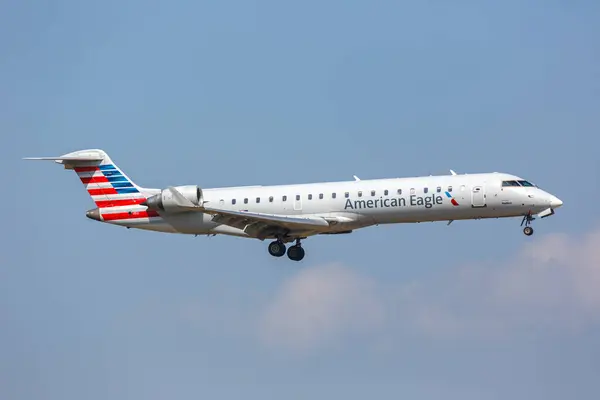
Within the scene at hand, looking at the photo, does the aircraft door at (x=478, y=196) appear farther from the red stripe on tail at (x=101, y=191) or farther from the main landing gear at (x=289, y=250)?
the red stripe on tail at (x=101, y=191)

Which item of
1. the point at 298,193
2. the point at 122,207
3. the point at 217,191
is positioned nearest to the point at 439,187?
the point at 298,193

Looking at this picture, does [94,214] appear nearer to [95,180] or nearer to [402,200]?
[95,180]

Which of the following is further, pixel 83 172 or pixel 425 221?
pixel 83 172

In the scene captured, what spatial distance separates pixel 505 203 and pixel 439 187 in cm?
263

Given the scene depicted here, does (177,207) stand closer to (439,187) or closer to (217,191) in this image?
(217,191)

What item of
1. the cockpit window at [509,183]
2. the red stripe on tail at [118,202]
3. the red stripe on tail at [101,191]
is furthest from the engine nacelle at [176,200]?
the cockpit window at [509,183]

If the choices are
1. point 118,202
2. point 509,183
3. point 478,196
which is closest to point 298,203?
point 478,196

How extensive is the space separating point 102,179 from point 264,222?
8.37 metres

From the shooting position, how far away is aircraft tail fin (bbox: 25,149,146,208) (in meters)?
50.0

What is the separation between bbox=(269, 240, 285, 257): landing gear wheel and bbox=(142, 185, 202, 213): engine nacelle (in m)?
3.43

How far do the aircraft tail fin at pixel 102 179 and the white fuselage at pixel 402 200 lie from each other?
4611 mm

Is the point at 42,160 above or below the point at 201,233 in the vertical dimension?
above

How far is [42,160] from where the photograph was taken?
161 ft

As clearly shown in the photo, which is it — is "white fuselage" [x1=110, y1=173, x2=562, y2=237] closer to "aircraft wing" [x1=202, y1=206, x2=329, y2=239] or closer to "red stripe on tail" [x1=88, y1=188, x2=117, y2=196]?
"aircraft wing" [x1=202, y1=206, x2=329, y2=239]
